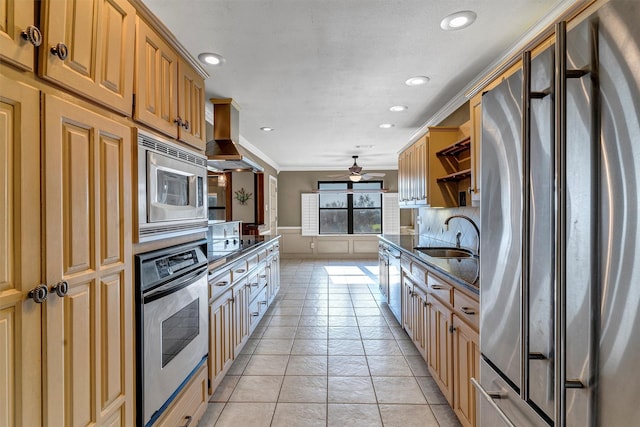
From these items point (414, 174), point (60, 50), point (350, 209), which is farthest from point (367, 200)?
point (60, 50)

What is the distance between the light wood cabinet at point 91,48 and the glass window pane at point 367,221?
7723mm

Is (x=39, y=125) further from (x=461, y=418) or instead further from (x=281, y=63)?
(x=461, y=418)

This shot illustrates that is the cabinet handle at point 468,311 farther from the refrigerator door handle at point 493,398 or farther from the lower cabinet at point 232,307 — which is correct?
the lower cabinet at point 232,307

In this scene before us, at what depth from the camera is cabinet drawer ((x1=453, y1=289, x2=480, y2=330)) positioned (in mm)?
1504

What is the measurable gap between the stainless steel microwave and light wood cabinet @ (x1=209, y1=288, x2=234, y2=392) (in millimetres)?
653

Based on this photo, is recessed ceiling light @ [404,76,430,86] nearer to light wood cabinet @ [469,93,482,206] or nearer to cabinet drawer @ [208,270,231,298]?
light wood cabinet @ [469,93,482,206]

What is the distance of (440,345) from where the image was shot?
206cm

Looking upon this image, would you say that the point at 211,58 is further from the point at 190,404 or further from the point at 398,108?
the point at 190,404

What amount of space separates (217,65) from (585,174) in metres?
2.56

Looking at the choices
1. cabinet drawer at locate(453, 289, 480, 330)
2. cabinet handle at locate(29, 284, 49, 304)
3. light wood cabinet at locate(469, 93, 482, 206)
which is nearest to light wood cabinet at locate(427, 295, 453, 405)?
cabinet drawer at locate(453, 289, 480, 330)

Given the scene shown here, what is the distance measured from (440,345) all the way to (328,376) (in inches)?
36.6

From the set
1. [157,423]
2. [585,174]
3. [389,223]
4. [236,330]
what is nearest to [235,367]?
[236,330]

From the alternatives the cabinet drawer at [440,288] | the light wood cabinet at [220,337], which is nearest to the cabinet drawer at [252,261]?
the light wood cabinet at [220,337]

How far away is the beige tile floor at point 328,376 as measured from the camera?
1.96m
